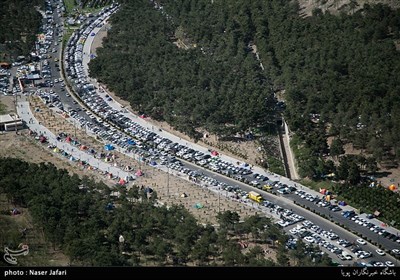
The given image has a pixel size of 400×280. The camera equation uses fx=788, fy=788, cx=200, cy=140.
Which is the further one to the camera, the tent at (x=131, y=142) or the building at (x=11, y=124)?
the building at (x=11, y=124)

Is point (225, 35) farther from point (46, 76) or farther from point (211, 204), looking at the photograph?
point (211, 204)

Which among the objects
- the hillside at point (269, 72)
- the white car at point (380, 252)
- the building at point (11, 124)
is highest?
the hillside at point (269, 72)

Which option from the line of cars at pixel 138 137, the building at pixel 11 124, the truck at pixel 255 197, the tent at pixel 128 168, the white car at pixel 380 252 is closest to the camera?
the white car at pixel 380 252

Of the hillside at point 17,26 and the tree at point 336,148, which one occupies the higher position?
the hillside at point 17,26

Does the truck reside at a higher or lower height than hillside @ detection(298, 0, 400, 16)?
lower

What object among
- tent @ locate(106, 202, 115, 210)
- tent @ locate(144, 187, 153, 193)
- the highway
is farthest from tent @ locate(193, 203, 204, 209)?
tent @ locate(106, 202, 115, 210)

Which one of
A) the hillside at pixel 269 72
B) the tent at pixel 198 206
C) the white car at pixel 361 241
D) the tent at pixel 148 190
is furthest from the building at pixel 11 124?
the white car at pixel 361 241

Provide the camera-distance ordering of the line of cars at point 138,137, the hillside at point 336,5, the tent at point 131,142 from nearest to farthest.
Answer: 1. the line of cars at point 138,137
2. the tent at point 131,142
3. the hillside at point 336,5

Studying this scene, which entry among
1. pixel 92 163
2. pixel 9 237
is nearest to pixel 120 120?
pixel 92 163

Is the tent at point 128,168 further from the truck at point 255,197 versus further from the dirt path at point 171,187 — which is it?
the truck at point 255,197

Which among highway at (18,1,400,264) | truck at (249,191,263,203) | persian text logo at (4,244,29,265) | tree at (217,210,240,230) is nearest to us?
persian text logo at (4,244,29,265)

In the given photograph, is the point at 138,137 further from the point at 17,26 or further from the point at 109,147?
the point at 17,26

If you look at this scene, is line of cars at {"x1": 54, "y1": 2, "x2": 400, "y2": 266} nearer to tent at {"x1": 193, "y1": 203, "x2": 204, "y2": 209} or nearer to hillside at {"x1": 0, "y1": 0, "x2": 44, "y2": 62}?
tent at {"x1": 193, "y1": 203, "x2": 204, "y2": 209}
